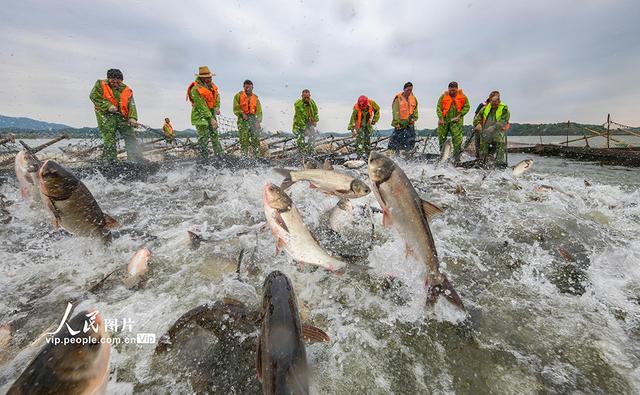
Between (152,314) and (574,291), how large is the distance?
443 centimetres

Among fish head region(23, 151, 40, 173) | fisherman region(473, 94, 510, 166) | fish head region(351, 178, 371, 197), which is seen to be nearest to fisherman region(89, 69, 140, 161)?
fish head region(23, 151, 40, 173)

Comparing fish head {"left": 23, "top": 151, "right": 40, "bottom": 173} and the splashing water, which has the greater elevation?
fish head {"left": 23, "top": 151, "right": 40, "bottom": 173}

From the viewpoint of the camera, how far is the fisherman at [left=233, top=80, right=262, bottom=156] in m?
11.5

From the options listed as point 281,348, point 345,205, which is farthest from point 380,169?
point 281,348

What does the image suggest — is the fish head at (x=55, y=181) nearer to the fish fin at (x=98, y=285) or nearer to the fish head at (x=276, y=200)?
the fish fin at (x=98, y=285)

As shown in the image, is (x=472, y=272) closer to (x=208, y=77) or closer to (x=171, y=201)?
(x=171, y=201)

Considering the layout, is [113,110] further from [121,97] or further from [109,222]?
[109,222]

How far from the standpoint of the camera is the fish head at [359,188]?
4320mm

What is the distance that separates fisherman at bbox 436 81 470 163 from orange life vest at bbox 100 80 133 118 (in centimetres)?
1080

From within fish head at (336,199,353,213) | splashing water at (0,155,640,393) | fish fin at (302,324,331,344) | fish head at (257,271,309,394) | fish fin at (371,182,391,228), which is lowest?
splashing water at (0,155,640,393)

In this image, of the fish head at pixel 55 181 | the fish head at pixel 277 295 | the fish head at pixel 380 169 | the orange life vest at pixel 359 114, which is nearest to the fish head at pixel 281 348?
the fish head at pixel 277 295

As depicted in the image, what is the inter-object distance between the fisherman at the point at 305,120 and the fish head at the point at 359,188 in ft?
29.2

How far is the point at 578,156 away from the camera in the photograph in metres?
18.0

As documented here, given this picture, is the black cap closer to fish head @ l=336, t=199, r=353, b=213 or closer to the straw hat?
the straw hat
